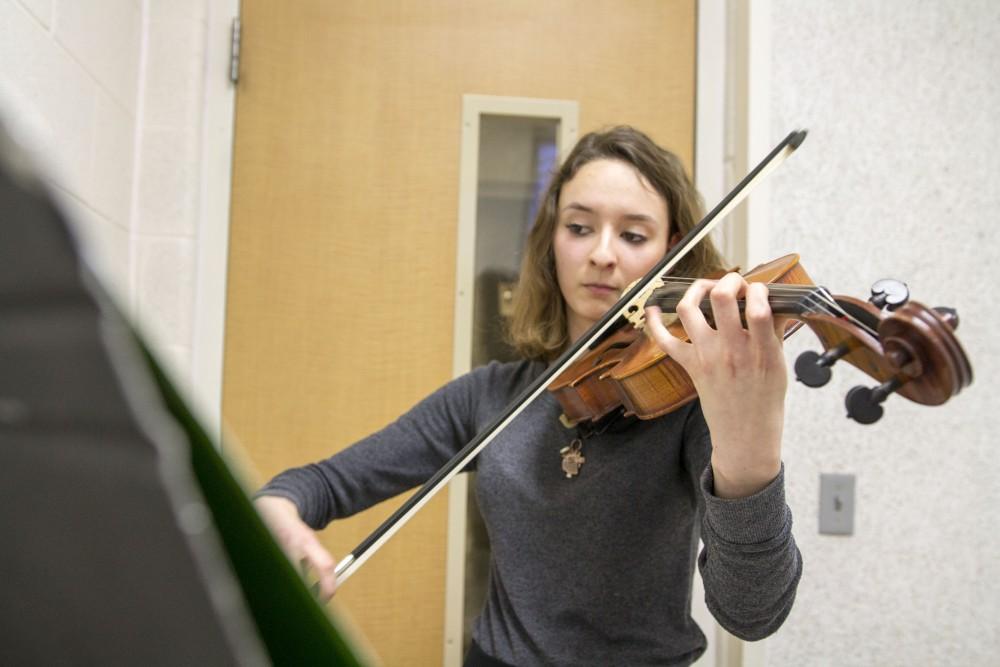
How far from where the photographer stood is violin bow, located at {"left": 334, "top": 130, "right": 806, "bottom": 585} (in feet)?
2.63

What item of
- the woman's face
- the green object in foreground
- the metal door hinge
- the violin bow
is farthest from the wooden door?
the green object in foreground

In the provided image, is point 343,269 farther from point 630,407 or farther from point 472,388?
point 630,407

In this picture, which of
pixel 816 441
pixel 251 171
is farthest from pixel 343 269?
pixel 816 441

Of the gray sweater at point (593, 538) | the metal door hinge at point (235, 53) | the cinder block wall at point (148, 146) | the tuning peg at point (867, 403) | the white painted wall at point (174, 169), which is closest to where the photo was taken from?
the tuning peg at point (867, 403)

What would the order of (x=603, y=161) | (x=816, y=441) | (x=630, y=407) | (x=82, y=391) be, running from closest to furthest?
(x=82, y=391) → (x=630, y=407) → (x=603, y=161) → (x=816, y=441)

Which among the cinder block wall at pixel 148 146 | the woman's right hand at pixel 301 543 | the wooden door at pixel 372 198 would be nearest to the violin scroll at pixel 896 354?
the woman's right hand at pixel 301 543

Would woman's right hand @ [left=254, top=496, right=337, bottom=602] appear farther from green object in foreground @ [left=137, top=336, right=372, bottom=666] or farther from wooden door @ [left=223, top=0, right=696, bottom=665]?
green object in foreground @ [left=137, top=336, right=372, bottom=666]

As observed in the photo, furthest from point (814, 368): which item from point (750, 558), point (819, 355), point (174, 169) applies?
point (174, 169)

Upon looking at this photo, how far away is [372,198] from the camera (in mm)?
1474

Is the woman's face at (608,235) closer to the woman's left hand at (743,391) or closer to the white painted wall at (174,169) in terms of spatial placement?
the woman's left hand at (743,391)

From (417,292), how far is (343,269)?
Answer: 140 millimetres

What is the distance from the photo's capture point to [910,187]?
1459mm

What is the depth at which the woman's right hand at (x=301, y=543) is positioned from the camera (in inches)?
30.1

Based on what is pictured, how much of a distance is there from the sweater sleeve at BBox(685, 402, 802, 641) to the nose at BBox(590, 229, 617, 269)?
357 millimetres
